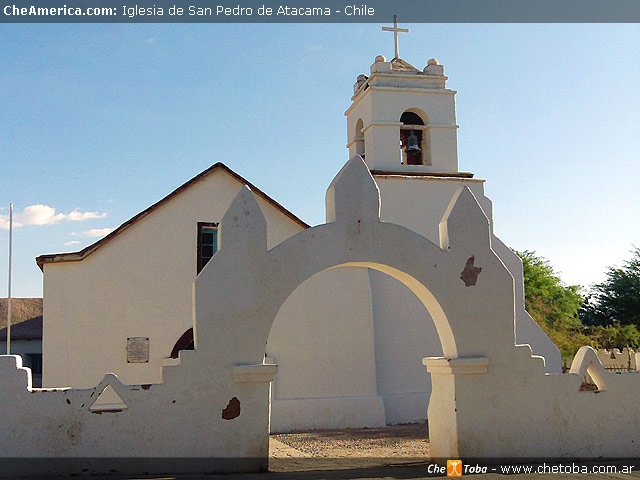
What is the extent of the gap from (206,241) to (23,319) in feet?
46.5

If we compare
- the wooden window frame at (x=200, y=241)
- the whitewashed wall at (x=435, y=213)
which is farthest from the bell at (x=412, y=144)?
the wooden window frame at (x=200, y=241)

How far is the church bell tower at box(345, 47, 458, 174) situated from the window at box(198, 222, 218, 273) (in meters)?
4.00

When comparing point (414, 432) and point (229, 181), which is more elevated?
point (229, 181)

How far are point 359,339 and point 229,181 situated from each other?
13.8 ft

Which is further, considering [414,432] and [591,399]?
[414,432]

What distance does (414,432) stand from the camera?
11797 mm

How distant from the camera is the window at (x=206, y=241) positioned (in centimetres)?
1282

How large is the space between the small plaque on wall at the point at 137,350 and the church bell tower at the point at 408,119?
625cm

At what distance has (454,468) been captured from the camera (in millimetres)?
7246

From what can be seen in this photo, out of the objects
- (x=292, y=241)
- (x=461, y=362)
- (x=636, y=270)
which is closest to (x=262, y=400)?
(x=292, y=241)

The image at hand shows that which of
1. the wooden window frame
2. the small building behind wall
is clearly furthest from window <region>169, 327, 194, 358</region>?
the small building behind wall

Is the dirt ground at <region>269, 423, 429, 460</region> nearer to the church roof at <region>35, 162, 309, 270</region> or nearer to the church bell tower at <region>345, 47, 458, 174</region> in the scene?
the church roof at <region>35, 162, 309, 270</region>

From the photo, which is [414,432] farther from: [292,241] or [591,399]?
[292,241]

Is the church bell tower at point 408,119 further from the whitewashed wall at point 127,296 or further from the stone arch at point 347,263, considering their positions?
the stone arch at point 347,263
